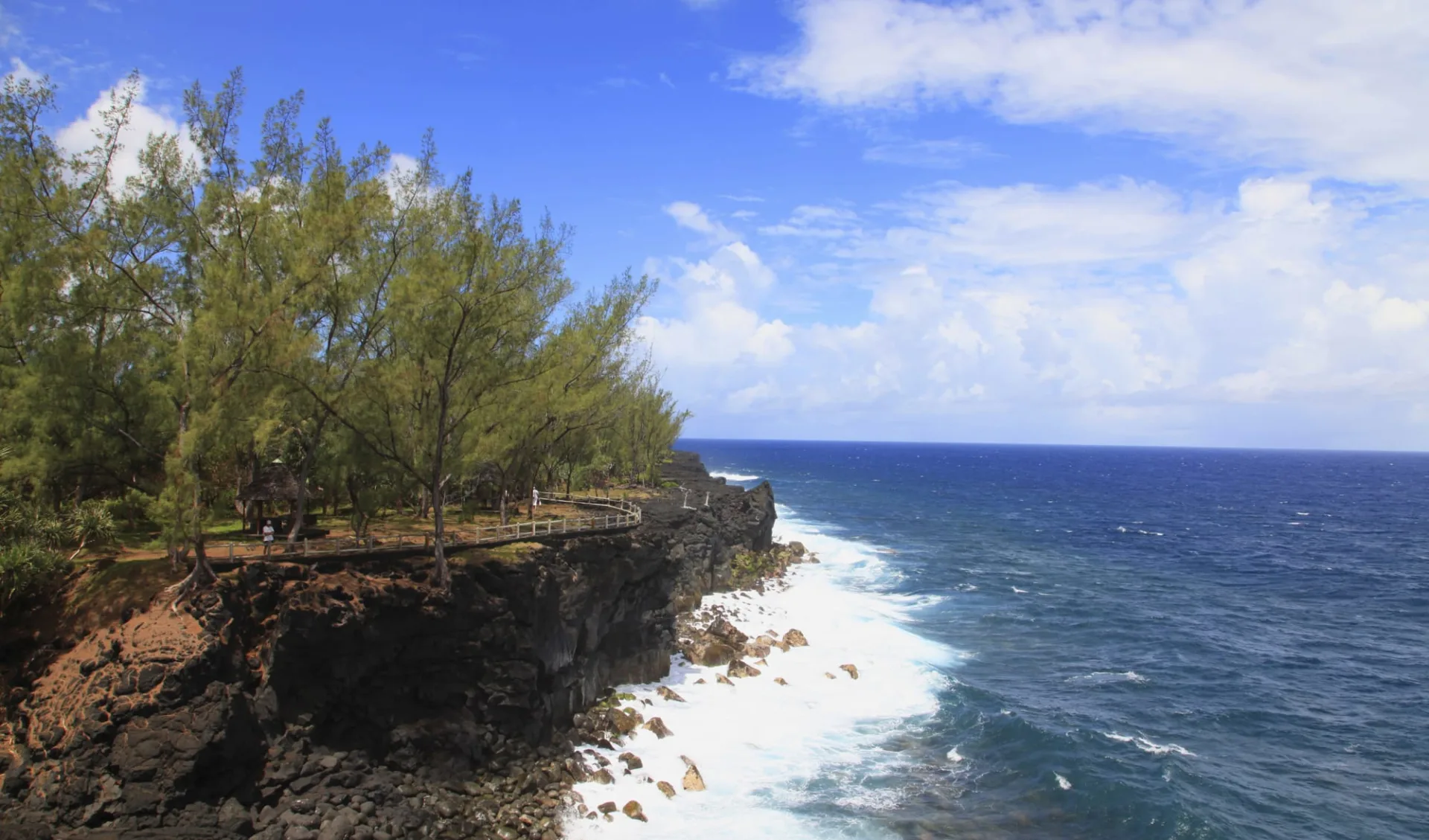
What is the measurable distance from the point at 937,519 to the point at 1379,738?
76.0 meters

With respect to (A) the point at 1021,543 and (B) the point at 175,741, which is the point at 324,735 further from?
(A) the point at 1021,543

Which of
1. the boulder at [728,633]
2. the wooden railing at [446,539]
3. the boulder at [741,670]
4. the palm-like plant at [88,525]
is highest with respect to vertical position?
the palm-like plant at [88,525]

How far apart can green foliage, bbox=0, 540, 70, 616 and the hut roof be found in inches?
250

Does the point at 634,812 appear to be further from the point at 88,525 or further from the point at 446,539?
the point at 88,525

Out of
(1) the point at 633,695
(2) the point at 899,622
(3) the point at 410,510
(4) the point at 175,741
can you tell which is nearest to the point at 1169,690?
(2) the point at 899,622

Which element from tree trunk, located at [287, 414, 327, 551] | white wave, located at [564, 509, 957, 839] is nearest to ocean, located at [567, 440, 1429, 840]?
white wave, located at [564, 509, 957, 839]

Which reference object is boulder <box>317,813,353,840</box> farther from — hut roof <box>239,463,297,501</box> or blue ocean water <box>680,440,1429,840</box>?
blue ocean water <box>680,440,1429,840</box>

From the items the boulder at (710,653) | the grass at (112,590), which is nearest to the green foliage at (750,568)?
the boulder at (710,653)

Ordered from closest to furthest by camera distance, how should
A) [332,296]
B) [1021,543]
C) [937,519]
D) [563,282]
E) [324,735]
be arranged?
[324,735] → [332,296] → [563,282] → [1021,543] → [937,519]

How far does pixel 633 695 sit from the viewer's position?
3759 cm

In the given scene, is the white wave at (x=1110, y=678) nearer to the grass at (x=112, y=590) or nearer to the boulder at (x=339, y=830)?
the boulder at (x=339, y=830)

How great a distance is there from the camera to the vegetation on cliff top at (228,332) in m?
26.5

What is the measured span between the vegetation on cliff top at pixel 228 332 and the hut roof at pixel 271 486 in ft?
1.52

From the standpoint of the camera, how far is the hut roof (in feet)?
102
